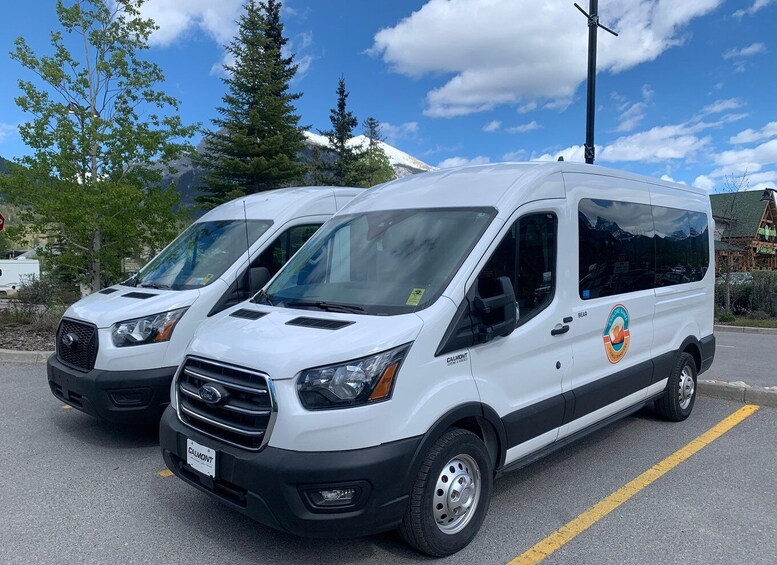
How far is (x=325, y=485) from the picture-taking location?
286 cm

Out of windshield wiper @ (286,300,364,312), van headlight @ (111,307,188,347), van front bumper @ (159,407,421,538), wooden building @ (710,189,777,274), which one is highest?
wooden building @ (710,189,777,274)

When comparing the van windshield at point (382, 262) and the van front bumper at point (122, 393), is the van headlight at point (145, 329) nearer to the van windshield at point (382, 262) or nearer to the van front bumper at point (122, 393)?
the van front bumper at point (122, 393)

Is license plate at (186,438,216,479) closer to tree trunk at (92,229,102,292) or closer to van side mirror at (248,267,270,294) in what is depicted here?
van side mirror at (248,267,270,294)

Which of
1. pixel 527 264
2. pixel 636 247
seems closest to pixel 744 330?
pixel 636 247

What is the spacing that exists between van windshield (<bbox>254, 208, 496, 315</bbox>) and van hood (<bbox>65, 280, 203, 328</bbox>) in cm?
121

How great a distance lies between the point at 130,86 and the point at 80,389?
8.46 meters

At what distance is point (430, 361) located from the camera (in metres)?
3.11

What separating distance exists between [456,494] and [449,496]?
2.2 inches

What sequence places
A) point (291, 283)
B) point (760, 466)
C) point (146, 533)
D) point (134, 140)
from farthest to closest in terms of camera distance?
1. point (134, 140)
2. point (760, 466)
3. point (291, 283)
4. point (146, 533)

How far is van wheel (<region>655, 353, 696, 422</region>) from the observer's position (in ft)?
18.5

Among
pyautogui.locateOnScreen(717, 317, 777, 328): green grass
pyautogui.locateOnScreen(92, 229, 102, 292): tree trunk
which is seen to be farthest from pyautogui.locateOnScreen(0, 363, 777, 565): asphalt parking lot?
pyautogui.locateOnScreen(717, 317, 777, 328): green grass

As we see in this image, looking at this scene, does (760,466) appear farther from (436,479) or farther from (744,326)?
(744,326)

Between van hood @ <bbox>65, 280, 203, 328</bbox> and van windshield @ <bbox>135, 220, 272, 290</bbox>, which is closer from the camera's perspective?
van hood @ <bbox>65, 280, 203, 328</bbox>

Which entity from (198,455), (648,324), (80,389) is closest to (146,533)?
(198,455)
